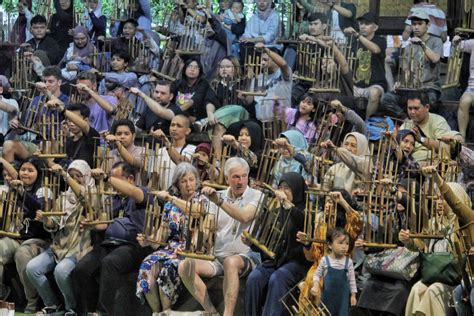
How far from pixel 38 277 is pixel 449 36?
4696 mm

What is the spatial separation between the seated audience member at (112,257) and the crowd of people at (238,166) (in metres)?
0.02

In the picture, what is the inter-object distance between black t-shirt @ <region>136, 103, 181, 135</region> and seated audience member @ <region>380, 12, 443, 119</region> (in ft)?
6.06

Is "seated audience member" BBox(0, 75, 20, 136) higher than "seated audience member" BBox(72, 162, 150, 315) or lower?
higher

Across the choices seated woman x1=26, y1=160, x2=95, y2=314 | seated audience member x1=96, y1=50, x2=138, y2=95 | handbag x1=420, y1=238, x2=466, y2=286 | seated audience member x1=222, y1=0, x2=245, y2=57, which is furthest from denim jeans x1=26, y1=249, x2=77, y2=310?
seated audience member x1=222, y1=0, x2=245, y2=57

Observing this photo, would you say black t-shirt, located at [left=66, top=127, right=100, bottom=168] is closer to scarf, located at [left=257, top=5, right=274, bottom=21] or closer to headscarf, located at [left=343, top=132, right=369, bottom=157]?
scarf, located at [left=257, top=5, right=274, bottom=21]

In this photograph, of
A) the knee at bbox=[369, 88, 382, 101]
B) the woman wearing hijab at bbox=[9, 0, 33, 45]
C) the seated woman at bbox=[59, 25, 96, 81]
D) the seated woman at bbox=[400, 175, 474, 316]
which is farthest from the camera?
the woman wearing hijab at bbox=[9, 0, 33, 45]

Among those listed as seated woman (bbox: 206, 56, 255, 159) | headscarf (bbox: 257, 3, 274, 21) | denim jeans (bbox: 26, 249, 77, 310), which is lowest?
denim jeans (bbox: 26, 249, 77, 310)

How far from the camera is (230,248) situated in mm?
12320

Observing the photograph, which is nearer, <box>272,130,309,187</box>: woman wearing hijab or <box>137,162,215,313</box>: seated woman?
<box>137,162,215,313</box>: seated woman

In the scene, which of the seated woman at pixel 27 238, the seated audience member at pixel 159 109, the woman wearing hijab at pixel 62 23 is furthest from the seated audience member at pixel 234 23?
the seated woman at pixel 27 238

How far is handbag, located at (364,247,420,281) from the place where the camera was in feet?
37.9

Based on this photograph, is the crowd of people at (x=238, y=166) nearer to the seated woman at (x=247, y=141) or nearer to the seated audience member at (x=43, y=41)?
the seated woman at (x=247, y=141)

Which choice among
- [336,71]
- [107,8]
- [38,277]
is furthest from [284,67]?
[107,8]

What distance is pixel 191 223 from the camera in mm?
12039
